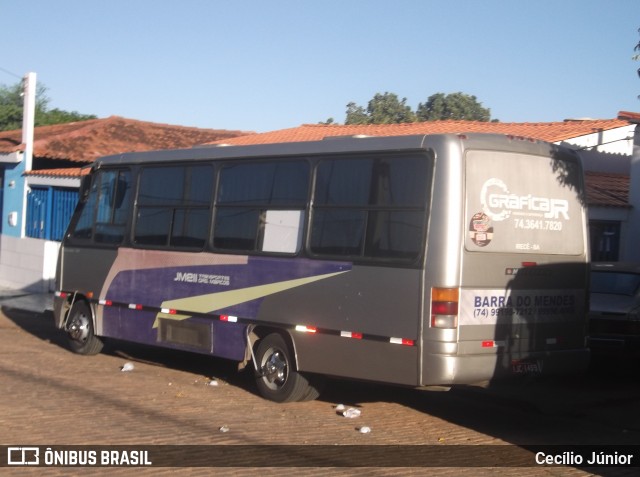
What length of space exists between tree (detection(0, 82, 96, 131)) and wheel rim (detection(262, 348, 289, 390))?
112 feet

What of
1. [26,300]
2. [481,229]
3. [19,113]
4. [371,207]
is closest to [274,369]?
[371,207]

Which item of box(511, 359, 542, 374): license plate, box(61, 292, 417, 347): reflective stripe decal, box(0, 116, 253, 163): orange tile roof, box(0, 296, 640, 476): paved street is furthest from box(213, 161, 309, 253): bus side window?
box(0, 116, 253, 163): orange tile roof

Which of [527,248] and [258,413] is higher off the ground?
[527,248]

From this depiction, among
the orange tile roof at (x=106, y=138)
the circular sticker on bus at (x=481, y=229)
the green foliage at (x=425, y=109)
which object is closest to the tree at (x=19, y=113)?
the orange tile roof at (x=106, y=138)

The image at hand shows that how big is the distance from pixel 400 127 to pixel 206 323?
52.1ft

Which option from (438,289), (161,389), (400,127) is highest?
(400,127)

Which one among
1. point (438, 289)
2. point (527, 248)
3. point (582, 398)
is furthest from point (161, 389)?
point (582, 398)

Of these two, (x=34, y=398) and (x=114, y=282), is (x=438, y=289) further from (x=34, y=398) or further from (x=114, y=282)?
(x=114, y=282)

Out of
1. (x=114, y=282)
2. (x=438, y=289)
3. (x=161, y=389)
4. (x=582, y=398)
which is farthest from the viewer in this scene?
(x=114, y=282)

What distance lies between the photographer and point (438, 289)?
345 inches

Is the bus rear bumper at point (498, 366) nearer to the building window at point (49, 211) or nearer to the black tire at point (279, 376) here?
the black tire at point (279, 376)

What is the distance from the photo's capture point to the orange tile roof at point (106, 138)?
25453 mm

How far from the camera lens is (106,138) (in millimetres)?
27859

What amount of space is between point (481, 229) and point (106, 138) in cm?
2078
